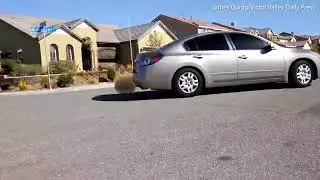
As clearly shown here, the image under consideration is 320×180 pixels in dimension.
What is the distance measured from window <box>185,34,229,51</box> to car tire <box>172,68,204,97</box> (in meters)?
0.50

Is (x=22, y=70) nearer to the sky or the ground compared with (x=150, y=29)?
nearer to the ground

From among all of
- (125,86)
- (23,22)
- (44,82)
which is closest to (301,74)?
(125,86)

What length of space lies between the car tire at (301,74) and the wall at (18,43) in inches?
Result: 1142

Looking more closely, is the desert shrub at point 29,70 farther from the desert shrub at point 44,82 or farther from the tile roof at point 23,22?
the desert shrub at point 44,82

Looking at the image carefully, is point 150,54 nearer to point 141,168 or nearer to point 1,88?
point 141,168

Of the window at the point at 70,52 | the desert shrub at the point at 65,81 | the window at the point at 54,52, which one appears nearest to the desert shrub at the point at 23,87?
the desert shrub at the point at 65,81

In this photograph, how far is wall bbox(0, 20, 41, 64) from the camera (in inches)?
1453

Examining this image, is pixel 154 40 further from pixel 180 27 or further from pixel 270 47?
pixel 270 47

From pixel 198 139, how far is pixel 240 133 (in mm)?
534

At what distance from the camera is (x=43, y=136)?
6.33 metres

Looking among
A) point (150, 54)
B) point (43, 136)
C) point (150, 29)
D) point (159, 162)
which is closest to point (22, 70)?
point (150, 29)

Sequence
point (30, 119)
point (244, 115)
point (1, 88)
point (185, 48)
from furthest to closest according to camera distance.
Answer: point (1, 88), point (185, 48), point (30, 119), point (244, 115)

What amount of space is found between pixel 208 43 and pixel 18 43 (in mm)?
30787

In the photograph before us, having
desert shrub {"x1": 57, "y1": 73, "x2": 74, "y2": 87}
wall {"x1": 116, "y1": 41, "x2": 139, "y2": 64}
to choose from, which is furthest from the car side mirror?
wall {"x1": 116, "y1": 41, "x2": 139, "y2": 64}
